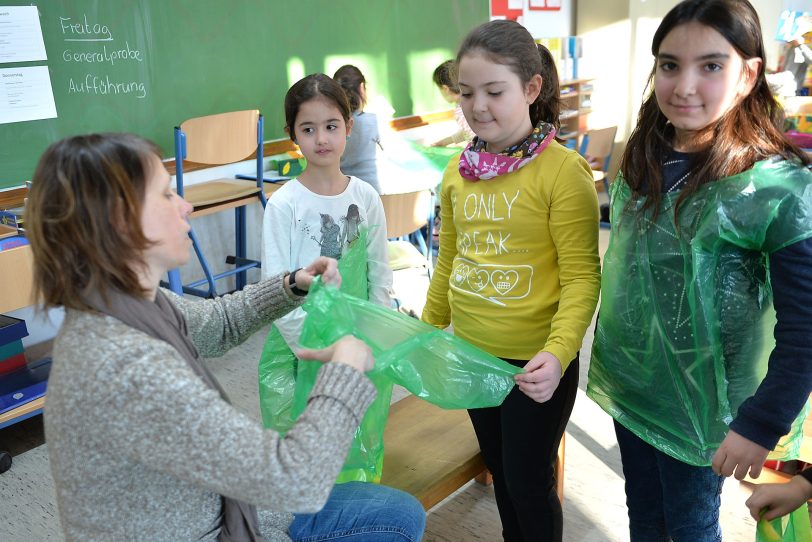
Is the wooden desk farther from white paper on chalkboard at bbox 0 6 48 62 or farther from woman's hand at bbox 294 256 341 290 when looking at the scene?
woman's hand at bbox 294 256 341 290

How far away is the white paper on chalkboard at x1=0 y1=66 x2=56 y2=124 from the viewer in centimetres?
284

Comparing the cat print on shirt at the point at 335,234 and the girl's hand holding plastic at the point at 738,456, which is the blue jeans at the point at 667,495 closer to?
the girl's hand holding plastic at the point at 738,456

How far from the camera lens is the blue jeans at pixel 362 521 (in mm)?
1146

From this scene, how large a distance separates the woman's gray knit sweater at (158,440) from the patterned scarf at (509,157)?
546mm

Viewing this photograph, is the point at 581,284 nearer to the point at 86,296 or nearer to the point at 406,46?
the point at 86,296

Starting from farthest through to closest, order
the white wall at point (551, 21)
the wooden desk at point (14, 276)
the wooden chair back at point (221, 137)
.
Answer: the white wall at point (551, 21) < the wooden chair back at point (221, 137) < the wooden desk at point (14, 276)

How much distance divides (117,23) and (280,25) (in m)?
0.91

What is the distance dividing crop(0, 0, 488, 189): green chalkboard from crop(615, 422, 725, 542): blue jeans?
107 inches

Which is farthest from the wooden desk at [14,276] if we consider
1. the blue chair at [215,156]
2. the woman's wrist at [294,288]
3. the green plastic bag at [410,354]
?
the green plastic bag at [410,354]

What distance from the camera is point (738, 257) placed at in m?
1.08

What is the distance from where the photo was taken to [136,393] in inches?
31.9

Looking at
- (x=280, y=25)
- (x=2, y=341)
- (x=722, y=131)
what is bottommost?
(x=2, y=341)

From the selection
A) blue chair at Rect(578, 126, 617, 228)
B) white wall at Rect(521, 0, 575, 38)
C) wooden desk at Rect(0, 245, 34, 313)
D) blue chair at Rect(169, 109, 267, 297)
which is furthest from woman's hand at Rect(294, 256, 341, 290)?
white wall at Rect(521, 0, 575, 38)

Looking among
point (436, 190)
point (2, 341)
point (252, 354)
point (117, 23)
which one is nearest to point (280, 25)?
point (117, 23)
